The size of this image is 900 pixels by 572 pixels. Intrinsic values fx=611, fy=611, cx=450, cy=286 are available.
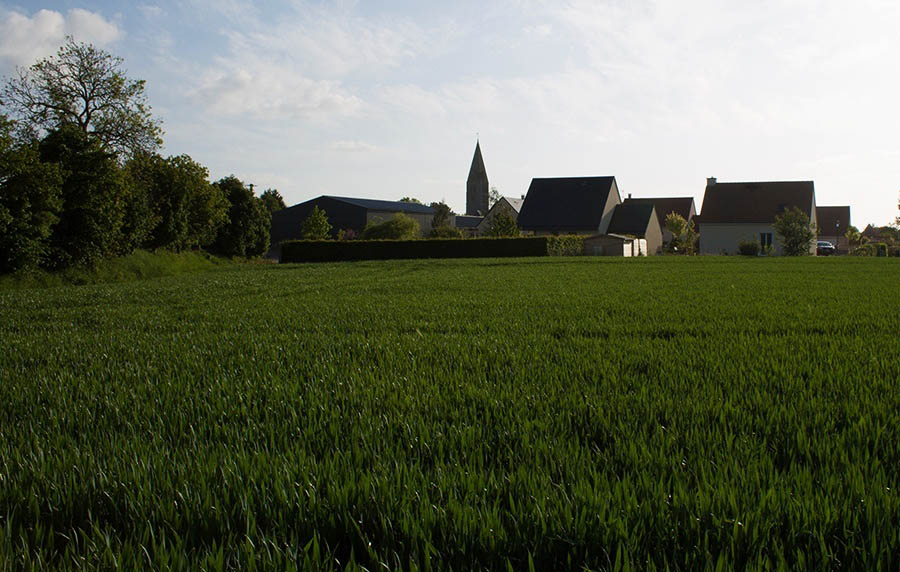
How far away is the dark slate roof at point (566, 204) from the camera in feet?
215

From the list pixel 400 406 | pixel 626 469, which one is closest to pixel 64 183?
pixel 400 406

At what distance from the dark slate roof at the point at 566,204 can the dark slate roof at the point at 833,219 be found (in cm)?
3361

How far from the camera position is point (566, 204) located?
66812 mm

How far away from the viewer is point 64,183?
2041cm

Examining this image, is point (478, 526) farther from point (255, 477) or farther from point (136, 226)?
point (136, 226)

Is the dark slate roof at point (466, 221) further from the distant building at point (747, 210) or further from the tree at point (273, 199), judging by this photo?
the distant building at point (747, 210)

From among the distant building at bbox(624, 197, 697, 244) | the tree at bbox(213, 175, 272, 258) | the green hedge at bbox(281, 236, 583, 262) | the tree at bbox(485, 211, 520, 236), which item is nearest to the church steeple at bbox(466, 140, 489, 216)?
the distant building at bbox(624, 197, 697, 244)

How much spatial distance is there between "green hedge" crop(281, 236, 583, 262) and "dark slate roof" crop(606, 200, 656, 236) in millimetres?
23609

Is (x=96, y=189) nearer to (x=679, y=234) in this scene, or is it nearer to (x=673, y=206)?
(x=679, y=234)

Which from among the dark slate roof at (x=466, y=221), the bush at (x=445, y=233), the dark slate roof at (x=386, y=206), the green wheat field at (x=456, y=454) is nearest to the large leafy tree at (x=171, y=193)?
the green wheat field at (x=456, y=454)

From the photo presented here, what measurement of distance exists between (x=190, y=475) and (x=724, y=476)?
2.05m

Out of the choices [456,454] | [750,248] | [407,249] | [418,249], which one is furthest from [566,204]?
[456,454]

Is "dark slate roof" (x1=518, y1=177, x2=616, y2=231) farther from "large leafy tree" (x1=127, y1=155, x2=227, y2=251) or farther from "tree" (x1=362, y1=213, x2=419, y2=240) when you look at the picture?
"large leafy tree" (x1=127, y1=155, x2=227, y2=251)

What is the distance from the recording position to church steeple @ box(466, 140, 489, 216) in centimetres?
11906
